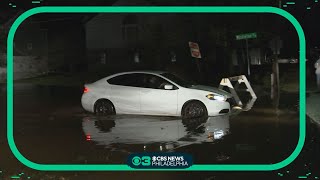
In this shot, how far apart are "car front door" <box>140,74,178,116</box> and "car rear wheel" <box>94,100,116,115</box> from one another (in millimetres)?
649

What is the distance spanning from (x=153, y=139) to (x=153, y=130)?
832mm

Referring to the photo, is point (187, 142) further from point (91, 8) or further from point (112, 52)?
point (91, 8)

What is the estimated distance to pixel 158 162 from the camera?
493 cm

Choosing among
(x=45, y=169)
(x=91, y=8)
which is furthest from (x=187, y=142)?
(x=91, y=8)

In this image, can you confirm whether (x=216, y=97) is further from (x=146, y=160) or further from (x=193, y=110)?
(x=146, y=160)

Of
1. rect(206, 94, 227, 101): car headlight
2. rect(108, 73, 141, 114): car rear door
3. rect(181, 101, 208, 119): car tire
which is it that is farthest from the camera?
rect(206, 94, 227, 101): car headlight

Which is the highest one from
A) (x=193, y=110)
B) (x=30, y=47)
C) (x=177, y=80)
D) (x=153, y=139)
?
(x=30, y=47)

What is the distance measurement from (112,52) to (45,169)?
4.02 m

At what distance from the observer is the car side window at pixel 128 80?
8.41 meters

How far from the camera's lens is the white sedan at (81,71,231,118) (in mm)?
9031

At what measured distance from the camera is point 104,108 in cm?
1002

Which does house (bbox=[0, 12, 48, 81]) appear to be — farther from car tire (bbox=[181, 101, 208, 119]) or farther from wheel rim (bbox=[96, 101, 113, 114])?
car tire (bbox=[181, 101, 208, 119])

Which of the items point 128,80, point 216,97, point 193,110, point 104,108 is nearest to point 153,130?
point 128,80

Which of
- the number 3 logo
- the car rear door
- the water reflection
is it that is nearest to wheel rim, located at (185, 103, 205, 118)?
the water reflection
